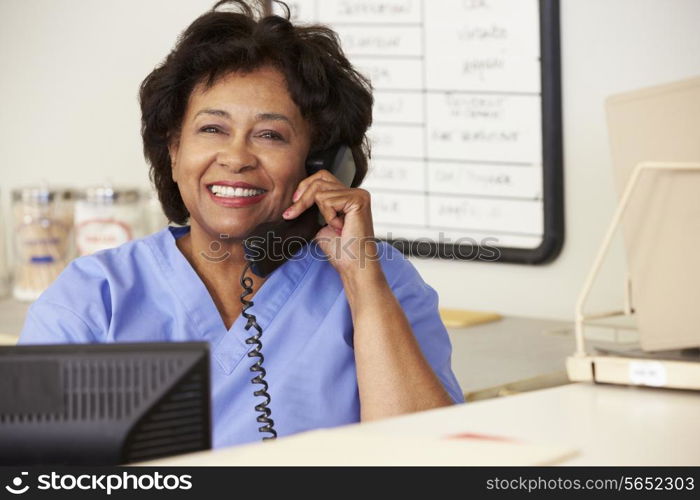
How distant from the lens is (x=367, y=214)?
169 cm

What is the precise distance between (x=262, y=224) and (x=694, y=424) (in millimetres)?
765

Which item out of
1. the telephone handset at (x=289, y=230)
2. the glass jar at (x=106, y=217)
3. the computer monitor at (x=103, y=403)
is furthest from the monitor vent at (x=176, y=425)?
the glass jar at (x=106, y=217)

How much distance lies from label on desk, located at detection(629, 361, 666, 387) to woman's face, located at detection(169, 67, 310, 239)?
63 cm

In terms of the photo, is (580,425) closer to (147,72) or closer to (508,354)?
(508,354)

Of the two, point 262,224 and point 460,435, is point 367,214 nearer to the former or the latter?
point 262,224

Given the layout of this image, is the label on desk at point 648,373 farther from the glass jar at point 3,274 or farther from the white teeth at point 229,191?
the glass jar at point 3,274

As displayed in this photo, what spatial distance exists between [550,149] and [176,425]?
1.52 meters

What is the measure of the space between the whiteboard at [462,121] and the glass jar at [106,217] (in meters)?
0.59

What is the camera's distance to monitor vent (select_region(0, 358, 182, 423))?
75cm

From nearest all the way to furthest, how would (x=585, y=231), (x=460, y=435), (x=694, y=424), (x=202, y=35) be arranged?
(x=460, y=435) → (x=694, y=424) → (x=202, y=35) → (x=585, y=231)

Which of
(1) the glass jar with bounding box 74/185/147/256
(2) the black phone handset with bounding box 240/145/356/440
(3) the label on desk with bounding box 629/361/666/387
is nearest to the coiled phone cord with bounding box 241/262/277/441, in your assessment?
(2) the black phone handset with bounding box 240/145/356/440

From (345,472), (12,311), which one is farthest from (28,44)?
(345,472)

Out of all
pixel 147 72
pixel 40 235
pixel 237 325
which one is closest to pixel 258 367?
pixel 237 325

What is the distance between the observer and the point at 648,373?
1.26 metres
